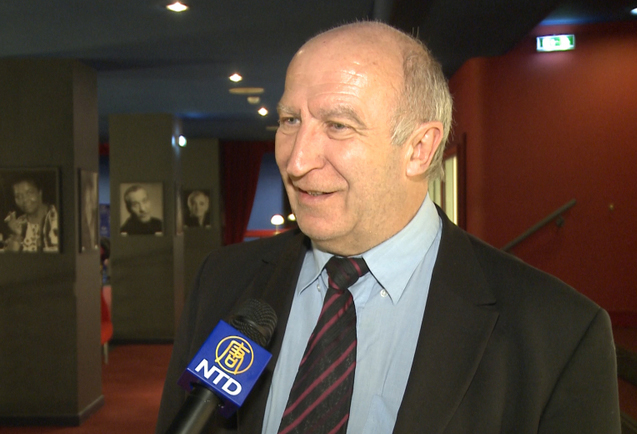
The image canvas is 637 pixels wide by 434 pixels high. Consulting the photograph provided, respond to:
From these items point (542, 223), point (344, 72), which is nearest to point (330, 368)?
point (344, 72)

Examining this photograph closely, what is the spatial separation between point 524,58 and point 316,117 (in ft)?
16.3

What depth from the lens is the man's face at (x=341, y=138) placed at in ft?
3.66

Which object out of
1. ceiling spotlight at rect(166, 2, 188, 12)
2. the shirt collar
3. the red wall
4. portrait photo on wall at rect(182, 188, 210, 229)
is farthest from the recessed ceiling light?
the shirt collar

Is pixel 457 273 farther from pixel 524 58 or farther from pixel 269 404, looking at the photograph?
pixel 524 58

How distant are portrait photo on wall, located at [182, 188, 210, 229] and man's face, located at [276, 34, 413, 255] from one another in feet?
39.8

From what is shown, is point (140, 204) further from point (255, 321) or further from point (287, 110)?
point (255, 321)

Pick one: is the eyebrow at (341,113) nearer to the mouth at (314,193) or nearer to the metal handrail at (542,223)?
the mouth at (314,193)

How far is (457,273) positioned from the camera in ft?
3.84

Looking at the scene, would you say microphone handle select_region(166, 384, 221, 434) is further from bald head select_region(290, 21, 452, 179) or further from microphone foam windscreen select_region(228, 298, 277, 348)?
bald head select_region(290, 21, 452, 179)

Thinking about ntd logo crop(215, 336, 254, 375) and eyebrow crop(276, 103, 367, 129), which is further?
eyebrow crop(276, 103, 367, 129)

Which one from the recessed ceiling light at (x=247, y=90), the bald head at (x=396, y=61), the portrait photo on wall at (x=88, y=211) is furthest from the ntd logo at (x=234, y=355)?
the recessed ceiling light at (x=247, y=90)

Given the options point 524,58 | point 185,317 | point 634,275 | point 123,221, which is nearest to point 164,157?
point 123,221

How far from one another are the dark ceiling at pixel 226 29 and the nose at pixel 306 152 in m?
2.56

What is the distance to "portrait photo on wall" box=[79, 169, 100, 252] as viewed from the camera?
538 cm
